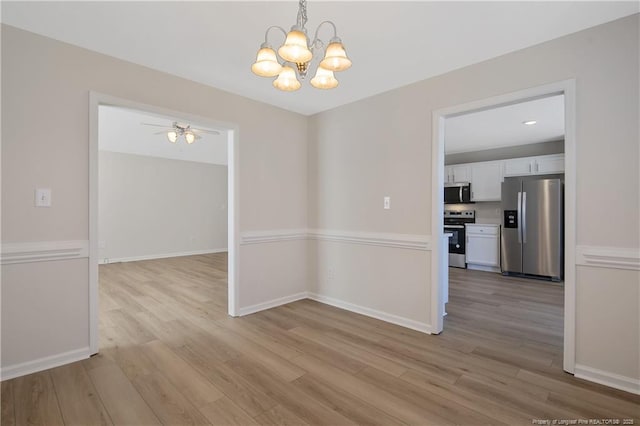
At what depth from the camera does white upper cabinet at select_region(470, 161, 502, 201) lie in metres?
6.02

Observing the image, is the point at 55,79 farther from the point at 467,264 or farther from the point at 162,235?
the point at 467,264

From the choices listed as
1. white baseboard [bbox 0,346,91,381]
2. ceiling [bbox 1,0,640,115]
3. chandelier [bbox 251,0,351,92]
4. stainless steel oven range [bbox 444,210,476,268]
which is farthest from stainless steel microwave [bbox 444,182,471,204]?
white baseboard [bbox 0,346,91,381]

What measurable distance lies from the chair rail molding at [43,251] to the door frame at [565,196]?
2.95 metres

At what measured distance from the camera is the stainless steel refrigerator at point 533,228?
505 centimetres

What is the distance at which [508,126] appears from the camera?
4758mm

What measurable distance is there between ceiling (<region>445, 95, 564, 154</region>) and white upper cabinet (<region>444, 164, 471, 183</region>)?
405 mm

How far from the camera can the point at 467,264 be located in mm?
6211

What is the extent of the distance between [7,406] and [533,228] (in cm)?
651

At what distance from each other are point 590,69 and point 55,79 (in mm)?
3793

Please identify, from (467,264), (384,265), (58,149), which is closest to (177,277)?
(58,149)

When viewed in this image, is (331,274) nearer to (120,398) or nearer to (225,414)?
(225,414)

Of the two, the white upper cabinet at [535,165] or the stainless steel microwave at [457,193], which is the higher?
the white upper cabinet at [535,165]

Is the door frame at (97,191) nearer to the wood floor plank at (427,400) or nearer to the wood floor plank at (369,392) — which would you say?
the wood floor plank at (369,392)

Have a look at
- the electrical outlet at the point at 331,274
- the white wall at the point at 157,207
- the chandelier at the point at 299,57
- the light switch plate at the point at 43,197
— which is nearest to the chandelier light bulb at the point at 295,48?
the chandelier at the point at 299,57
